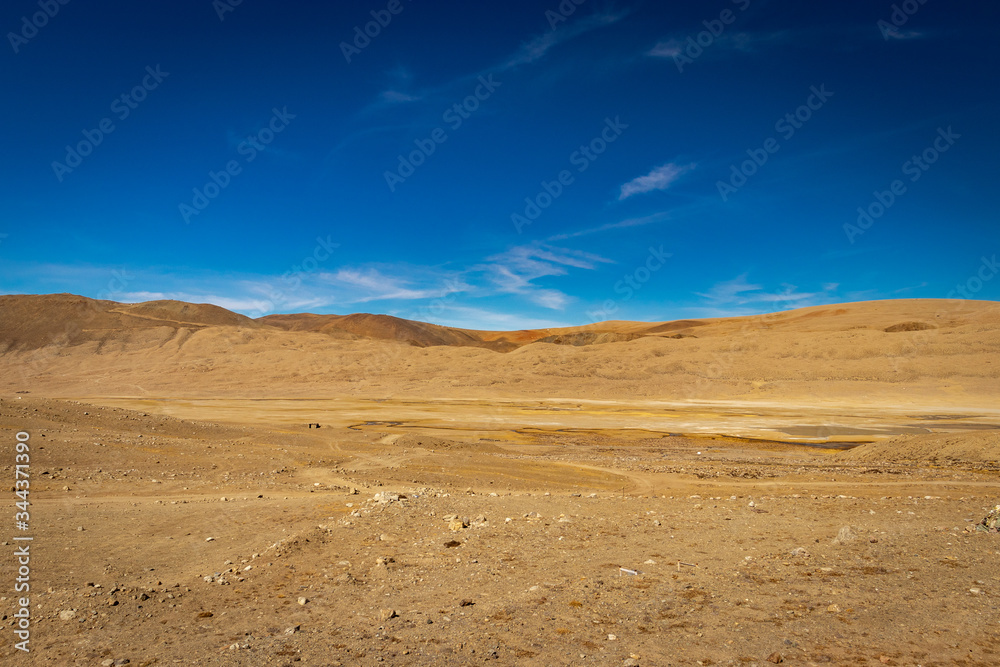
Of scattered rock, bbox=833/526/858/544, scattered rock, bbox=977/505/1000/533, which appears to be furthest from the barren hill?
scattered rock, bbox=833/526/858/544

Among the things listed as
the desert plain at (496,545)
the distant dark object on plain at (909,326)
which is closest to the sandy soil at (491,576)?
the desert plain at (496,545)

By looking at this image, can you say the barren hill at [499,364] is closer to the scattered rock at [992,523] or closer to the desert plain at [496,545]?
the desert plain at [496,545]

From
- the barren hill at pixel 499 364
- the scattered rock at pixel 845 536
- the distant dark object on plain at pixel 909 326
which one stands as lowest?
the scattered rock at pixel 845 536

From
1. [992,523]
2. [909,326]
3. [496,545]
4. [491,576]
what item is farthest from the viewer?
[909,326]

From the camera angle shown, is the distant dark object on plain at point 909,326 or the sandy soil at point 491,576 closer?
the sandy soil at point 491,576

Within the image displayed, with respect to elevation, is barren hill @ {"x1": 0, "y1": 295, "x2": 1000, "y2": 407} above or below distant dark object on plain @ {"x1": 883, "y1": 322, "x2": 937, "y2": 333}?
below

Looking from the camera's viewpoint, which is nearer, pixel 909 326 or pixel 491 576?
pixel 491 576

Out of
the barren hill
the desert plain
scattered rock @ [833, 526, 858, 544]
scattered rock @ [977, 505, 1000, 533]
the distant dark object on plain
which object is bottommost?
the desert plain

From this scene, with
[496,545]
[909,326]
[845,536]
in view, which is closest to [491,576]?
[496,545]

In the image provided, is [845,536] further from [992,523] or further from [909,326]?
[909,326]

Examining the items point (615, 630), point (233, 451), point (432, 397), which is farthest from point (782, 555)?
point (432, 397)

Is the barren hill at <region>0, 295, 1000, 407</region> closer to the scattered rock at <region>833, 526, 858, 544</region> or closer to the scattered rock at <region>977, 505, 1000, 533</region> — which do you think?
the scattered rock at <region>977, 505, 1000, 533</region>

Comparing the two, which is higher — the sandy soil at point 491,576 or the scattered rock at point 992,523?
the scattered rock at point 992,523

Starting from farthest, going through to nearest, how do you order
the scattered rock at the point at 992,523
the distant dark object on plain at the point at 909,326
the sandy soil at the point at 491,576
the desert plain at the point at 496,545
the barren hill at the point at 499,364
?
the distant dark object on plain at the point at 909,326
the barren hill at the point at 499,364
the scattered rock at the point at 992,523
the desert plain at the point at 496,545
the sandy soil at the point at 491,576
